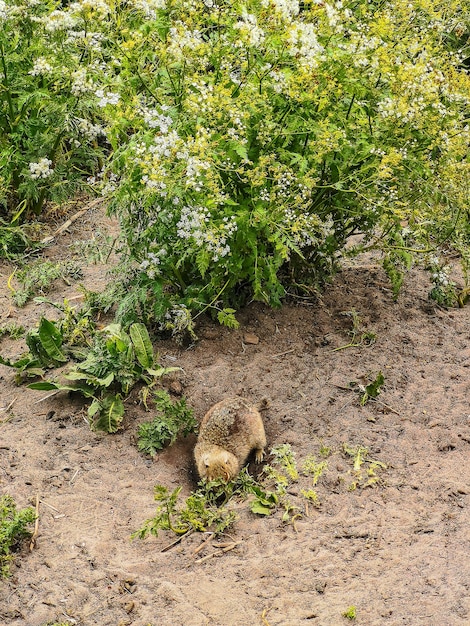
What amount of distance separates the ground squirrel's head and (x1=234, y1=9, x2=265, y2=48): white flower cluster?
88.7 inches

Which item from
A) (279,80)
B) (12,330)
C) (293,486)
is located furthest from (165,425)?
(279,80)

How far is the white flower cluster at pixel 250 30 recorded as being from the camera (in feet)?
14.3

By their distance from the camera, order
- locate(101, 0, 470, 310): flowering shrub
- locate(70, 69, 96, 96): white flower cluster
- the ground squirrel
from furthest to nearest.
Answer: locate(70, 69, 96, 96): white flower cluster
locate(101, 0, 470, 310): flowering shrub
the ground squirrel

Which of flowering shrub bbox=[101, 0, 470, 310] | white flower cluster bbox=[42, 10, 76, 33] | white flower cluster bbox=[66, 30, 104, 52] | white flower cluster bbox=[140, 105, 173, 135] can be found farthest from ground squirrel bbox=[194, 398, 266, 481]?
white flower cluster bbox=[42, 10, 76, 33]

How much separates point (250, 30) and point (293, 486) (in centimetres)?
248

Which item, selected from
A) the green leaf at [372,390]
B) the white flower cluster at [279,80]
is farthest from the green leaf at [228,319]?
the white flower cluster at [279,80]

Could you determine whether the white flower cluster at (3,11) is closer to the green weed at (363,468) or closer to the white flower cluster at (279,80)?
the white flower cluster at (279,80)

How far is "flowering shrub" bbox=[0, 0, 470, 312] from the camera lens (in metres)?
4.54

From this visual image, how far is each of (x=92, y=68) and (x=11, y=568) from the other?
120 inches

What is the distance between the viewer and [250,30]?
4398 mm

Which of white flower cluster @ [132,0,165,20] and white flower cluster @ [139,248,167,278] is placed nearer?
white flower cluster @ [132,0,165,20]

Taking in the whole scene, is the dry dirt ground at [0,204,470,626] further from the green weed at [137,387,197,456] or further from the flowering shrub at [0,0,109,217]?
the flowering shrub at [0,0,109,217]

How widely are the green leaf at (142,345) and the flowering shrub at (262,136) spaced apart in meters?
0.18

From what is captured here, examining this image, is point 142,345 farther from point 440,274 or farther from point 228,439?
point 440,274
